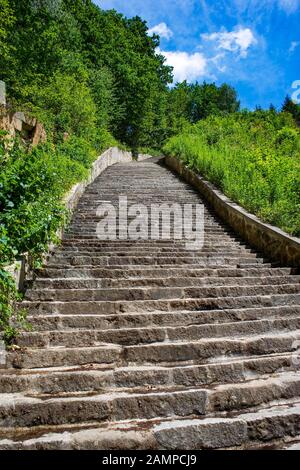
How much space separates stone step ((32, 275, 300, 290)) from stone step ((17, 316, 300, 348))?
3.80ft

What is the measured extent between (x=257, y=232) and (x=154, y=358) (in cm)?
473

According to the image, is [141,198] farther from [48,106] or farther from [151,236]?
[48,106]

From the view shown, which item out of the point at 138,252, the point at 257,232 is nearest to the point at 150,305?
the point at 138,252

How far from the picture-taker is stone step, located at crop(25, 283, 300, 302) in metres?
4.77

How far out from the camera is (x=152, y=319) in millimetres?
4367

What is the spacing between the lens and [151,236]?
25.9 feet

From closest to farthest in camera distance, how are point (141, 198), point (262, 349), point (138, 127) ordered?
1. point (262, 349)
2. point (141, 198)
3. point (138, 127)

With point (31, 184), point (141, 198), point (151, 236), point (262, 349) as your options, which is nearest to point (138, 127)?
point (141, 198)

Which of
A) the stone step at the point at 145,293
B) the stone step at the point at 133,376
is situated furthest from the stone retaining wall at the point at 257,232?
the stone step at the point at 133,376

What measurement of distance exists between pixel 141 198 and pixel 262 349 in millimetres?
7562

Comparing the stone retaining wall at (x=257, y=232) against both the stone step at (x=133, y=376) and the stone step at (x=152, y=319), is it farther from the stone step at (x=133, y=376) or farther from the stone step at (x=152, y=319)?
the stone step at (x=133, y=376)

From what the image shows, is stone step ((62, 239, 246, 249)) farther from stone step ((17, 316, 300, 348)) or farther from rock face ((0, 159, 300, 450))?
stone step ((17, 316, 300, 348))

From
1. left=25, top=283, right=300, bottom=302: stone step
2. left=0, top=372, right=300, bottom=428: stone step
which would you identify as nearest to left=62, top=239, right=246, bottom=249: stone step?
left=25, top=283, right=300, bottom=302: stone step

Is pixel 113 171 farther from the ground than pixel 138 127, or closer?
closer
